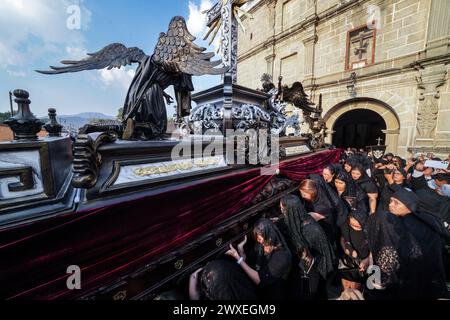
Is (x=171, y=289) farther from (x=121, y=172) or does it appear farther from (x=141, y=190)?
(x=121, y=172)

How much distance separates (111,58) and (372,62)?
1096 centimetres

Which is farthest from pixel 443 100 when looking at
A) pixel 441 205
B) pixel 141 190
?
pixel 141 190

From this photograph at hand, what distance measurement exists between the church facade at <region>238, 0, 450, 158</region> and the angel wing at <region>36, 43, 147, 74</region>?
9.50 metres

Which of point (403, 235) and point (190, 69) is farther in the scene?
point (190, 69)

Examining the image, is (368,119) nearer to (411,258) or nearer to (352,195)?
(352,195)

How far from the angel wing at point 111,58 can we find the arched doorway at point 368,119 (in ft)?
33.3

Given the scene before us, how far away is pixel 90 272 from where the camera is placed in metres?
1.30

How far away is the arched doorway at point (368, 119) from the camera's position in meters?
8.29

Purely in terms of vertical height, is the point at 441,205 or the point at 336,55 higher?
the point at 336,55

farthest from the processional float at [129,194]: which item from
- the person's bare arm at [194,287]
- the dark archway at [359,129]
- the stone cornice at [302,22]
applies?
the dark archway at [359,129]

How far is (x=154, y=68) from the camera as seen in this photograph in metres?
2.46
